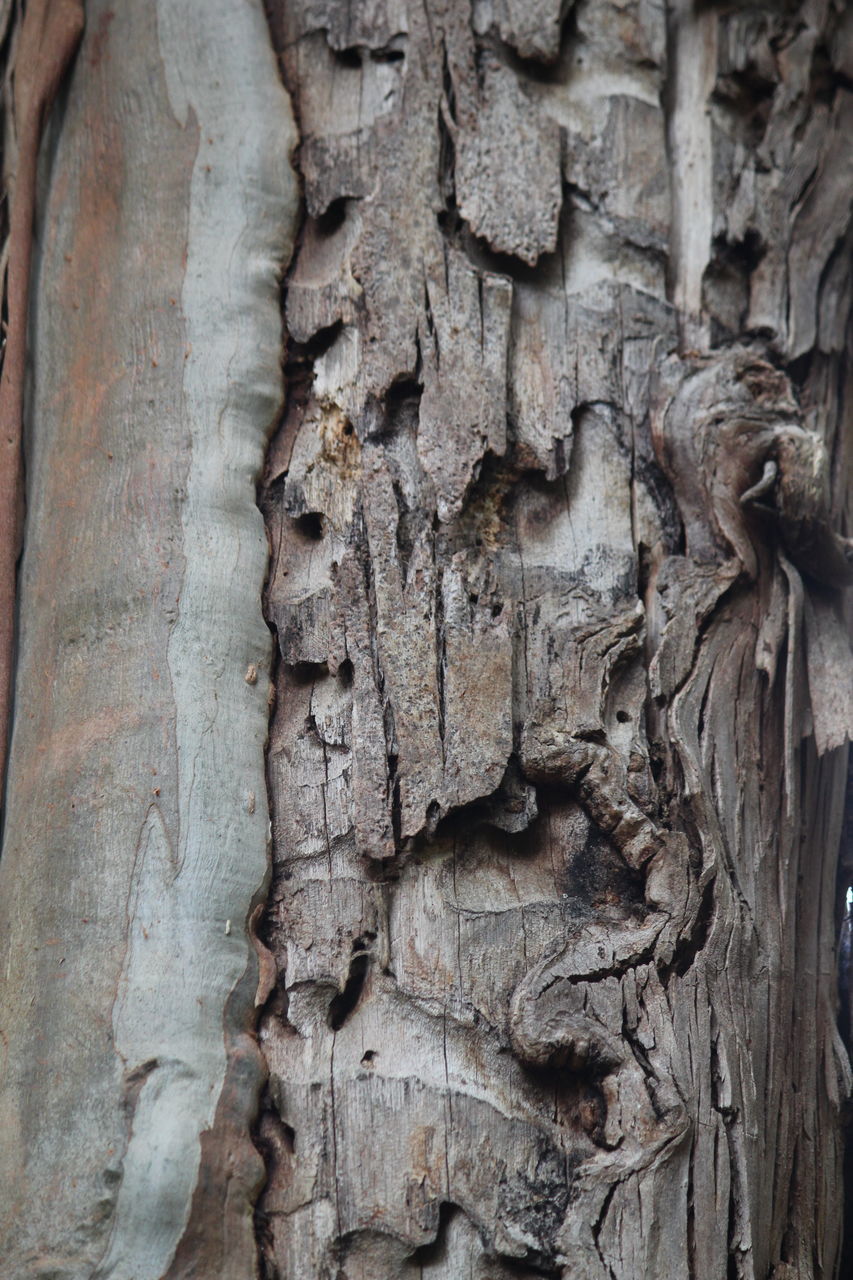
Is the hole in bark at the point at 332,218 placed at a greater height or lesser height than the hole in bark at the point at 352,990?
greater

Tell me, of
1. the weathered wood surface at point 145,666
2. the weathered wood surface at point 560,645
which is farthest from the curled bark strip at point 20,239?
the weathered wood surface at point 560,645

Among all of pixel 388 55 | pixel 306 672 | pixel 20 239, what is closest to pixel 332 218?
pixel 388 55

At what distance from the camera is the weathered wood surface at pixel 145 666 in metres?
1.14

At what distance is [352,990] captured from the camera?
123cm

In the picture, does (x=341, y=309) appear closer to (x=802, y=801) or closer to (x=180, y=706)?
(x=180, y=706)

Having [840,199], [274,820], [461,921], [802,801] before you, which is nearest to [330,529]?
[274,820]

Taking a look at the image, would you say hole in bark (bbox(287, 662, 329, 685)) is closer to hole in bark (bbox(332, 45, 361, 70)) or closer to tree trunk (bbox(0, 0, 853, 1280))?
tree trunk (bbox(0, 0, 853, 1280))

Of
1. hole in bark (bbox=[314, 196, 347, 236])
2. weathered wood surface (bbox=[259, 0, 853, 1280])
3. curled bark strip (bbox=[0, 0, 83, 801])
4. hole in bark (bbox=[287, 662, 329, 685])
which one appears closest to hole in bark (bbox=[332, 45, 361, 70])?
weathered wood surface (bbox=[259, 0, 853, 1280])

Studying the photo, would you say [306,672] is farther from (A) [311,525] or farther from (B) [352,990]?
(B) [352,990]

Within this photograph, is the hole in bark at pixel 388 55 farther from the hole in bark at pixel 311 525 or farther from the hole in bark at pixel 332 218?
the hole in bark at pixel 311 525

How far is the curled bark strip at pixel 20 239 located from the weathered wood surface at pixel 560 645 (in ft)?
1.00

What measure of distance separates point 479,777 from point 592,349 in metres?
0.59

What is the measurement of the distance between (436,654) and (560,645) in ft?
0.50

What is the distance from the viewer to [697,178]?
1.62 metres
